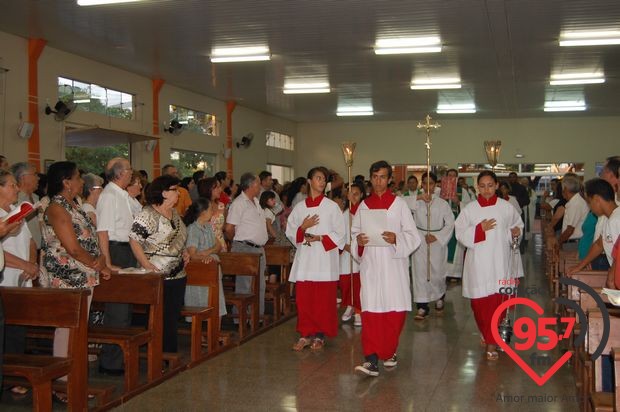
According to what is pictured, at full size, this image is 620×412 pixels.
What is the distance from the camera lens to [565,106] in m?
21.4

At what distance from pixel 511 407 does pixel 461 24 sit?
293 inches

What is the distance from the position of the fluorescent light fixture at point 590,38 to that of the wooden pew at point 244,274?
282 inches

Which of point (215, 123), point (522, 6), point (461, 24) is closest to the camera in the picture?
point (522, 6)

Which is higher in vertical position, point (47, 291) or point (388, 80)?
point (388, 80)

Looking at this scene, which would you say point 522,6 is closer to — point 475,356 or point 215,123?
point 475,356

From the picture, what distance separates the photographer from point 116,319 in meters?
6.19

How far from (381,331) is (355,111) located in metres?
17.0

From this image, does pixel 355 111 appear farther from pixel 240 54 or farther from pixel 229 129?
pixel 240 54

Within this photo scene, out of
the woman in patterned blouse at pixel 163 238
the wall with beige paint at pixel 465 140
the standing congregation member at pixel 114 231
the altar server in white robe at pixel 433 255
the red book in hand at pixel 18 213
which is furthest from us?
the wall with beige paint at pixel 465 140

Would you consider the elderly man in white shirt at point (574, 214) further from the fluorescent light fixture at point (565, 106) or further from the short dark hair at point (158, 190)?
the fluorescent light fixture at point (565, 106)

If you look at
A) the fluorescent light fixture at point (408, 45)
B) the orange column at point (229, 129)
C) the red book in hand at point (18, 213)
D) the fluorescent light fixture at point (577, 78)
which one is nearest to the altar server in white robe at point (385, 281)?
the red book in hand at point (18, 213)

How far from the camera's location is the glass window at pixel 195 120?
58.0ft

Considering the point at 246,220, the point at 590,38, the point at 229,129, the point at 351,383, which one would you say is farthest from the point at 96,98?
the point at 351,383

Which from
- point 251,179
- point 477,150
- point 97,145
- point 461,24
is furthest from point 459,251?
point 477,150
